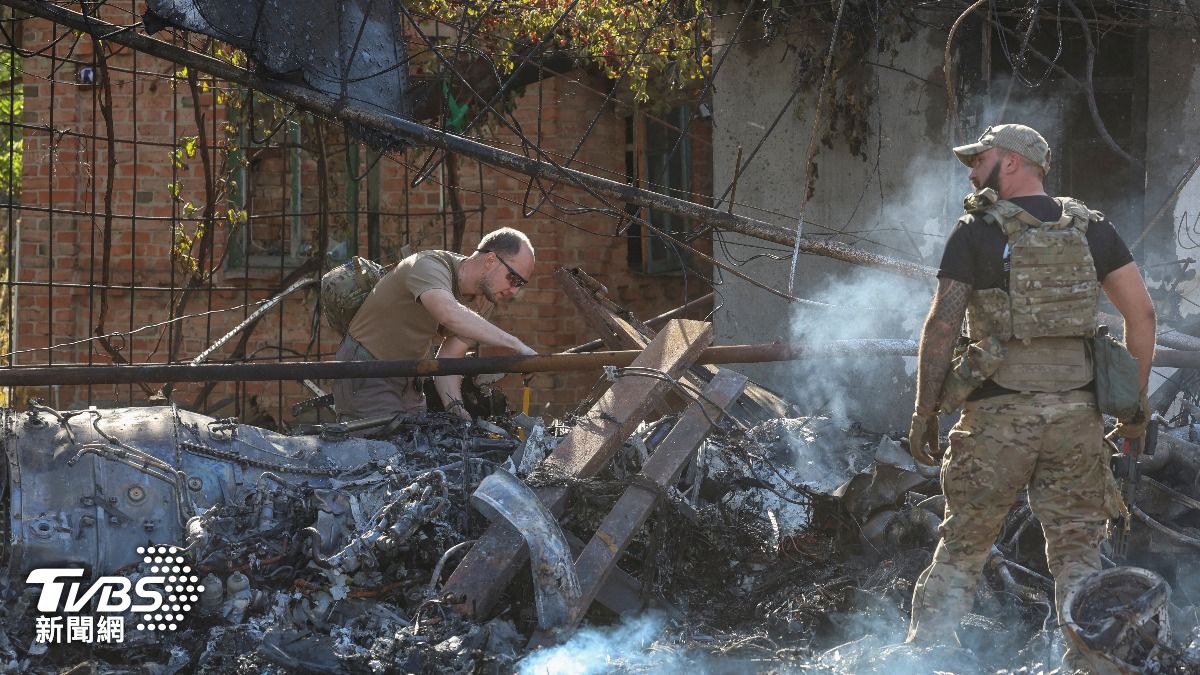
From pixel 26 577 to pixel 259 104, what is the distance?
19.8 ft

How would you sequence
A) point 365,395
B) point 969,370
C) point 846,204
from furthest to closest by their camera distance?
point 846,204 < point 365,395 < point 969,370

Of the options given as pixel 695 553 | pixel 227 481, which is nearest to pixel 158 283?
pixel 227 481

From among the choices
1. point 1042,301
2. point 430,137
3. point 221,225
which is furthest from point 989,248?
point 221,225

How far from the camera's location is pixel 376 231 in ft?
34.0

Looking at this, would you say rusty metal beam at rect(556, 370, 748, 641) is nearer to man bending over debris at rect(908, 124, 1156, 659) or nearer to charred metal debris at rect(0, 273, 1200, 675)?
charred metal debris at rect(0, 273, 1200, 675)

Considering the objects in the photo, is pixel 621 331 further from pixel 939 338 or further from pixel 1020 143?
pixel 1020 143

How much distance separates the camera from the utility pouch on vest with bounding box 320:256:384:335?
659 centimetres

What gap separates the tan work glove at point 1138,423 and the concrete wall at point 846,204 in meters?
2.98

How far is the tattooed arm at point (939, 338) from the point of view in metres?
4.18

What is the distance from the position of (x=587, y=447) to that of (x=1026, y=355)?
6.42 feet

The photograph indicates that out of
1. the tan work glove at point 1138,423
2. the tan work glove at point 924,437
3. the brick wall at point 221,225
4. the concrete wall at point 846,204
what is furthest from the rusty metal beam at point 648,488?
the brick wall at point 221,225

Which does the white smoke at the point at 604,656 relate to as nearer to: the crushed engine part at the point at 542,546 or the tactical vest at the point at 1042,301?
the crushed engine part at the point at 542,546

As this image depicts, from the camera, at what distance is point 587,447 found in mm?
5371

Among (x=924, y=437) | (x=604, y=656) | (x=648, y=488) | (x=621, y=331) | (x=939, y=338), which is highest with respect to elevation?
(x=939, y=338)
